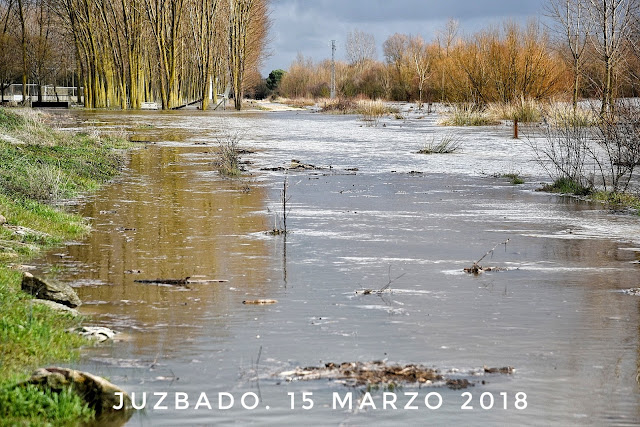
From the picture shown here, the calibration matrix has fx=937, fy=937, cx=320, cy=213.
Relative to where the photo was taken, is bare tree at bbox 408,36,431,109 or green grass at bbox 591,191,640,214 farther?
bare tree at bbox 408,36,431,109

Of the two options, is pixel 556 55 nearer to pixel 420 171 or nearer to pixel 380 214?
pixel 420 171

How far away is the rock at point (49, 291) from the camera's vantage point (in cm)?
832

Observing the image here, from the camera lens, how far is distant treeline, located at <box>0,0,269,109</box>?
69.2m

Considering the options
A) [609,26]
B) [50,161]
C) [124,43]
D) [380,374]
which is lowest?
[380,374]

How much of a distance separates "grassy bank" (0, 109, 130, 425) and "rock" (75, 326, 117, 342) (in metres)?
0.15

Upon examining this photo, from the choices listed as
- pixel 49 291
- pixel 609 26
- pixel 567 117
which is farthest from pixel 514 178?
pixel 609 26

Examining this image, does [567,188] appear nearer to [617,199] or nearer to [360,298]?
[617,199]

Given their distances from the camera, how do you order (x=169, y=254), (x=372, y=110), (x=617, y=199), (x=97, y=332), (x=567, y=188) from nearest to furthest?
(x=97, y=332), (x=169, y=254), (x=617, y=199), (x=567, y=188), (x=372, y=110)

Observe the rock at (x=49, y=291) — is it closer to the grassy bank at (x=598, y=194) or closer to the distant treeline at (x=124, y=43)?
the grassy bank at (x=598, y=194)

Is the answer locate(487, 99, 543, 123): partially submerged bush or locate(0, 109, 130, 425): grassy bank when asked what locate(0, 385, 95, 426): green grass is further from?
locate(487, 99, 543, 123): partially submerged bush

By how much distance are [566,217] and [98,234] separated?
7535 millimetres

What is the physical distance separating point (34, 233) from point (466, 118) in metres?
35.8

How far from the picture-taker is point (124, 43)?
76.8 m

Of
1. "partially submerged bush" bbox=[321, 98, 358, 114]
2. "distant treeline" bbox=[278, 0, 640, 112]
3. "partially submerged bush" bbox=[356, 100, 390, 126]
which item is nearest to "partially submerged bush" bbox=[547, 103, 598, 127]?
"distant treeline" bbox=[278, 0, 640, 112]
